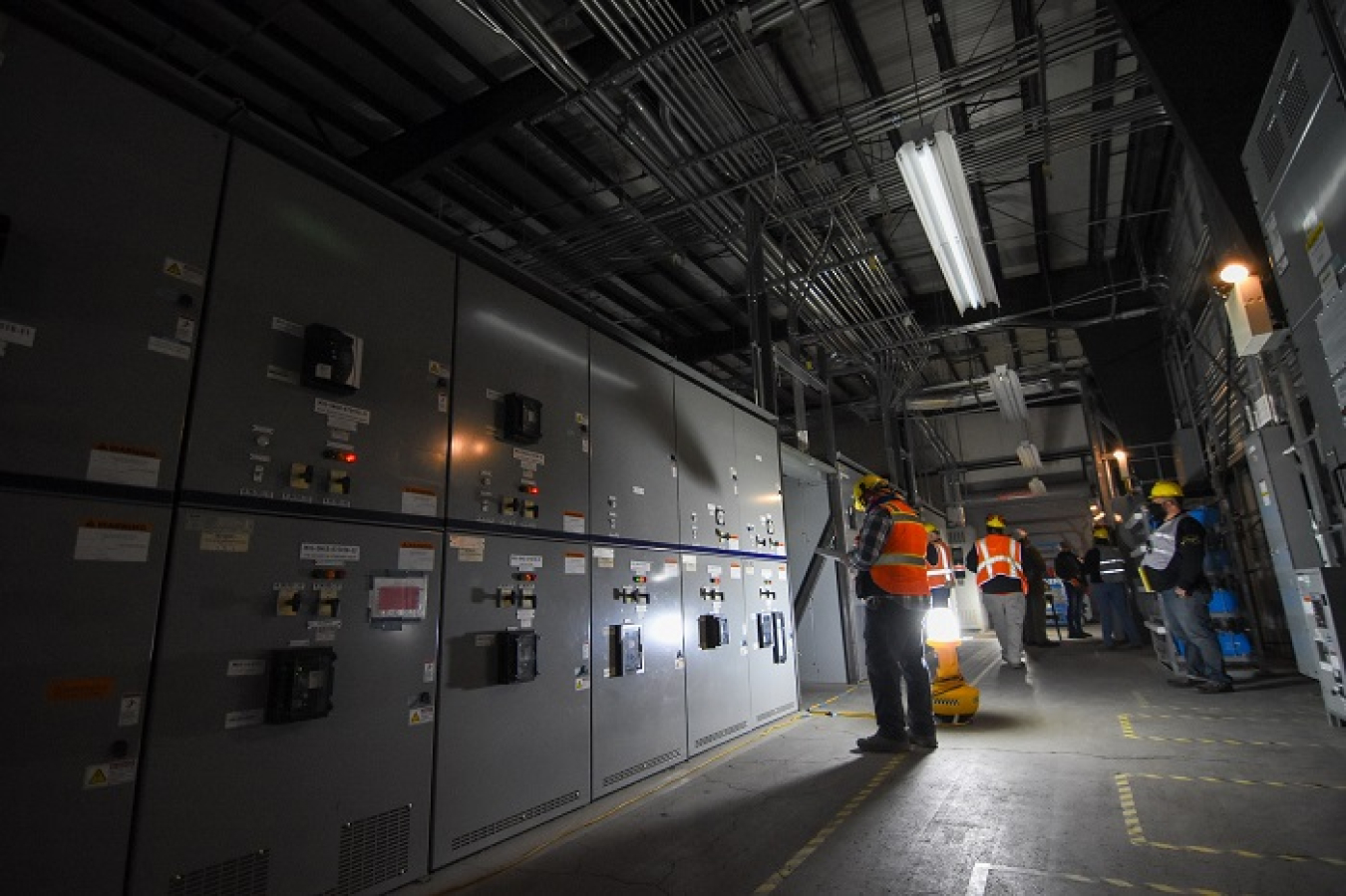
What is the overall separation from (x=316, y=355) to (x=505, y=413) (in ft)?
3.26

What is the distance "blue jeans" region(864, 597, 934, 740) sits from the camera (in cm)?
417

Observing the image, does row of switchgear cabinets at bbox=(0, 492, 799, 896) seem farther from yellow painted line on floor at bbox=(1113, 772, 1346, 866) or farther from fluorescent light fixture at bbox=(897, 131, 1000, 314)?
fluorescent light fixture at bbox=(897, 131, 1000, 314)

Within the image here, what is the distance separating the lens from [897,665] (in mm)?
4285

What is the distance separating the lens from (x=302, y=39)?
445 centimetres

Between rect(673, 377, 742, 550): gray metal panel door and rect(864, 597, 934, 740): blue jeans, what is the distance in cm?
130

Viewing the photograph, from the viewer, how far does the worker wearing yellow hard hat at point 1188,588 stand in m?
5.47

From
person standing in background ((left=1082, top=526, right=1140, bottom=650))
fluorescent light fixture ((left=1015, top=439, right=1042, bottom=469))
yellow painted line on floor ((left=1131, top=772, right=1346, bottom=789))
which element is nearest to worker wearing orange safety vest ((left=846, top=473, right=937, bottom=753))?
yellow painted line on floor ((left=1131, top=772, right=1346, bottom=789))

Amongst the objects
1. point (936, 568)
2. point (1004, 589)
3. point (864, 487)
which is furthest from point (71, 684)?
point (1004, 589)

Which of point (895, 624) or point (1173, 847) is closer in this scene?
point (1173, 847)

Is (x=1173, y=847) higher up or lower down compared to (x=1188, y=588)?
lower down

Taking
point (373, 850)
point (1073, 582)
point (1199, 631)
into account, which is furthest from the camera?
point (1073, 582)

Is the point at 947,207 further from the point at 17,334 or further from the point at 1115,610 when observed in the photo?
the point at 1115,610

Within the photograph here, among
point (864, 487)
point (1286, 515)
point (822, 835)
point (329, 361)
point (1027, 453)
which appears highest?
point (1027, 453)

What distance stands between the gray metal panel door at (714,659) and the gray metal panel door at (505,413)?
129 centimetres
